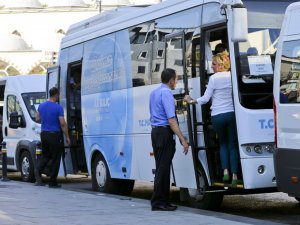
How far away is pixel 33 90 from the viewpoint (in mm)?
20578

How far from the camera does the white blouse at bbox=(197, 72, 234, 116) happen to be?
453 inches

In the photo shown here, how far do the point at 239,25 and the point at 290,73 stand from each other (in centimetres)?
88

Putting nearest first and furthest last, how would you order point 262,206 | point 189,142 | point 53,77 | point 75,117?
point 189,142 → point 262,206 → point 75,117 → point 53,77

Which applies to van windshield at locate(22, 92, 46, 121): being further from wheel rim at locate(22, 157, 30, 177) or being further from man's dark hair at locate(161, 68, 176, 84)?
man's dark hair at locate(161, 68, 176, 84)

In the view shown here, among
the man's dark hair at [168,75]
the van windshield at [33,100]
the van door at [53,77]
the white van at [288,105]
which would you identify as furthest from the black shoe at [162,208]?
the van windshield at [33,100]

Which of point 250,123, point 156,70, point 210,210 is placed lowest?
point 210,210

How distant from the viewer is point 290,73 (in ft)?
34.2

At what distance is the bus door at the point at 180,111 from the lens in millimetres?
12156

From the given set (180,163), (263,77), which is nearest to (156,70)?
(180,163)

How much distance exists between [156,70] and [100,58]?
8.61 ft

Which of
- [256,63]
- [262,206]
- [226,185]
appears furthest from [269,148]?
[262,206]

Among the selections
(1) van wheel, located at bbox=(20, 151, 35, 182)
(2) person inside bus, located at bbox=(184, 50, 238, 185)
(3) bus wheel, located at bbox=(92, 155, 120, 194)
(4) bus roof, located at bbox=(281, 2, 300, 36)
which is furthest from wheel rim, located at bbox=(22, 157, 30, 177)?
(4) bus roof, located at bbox=(281, 2, 300, 36)

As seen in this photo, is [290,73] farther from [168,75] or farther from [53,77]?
[53,77]

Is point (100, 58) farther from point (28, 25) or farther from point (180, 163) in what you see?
point (28, 25)
